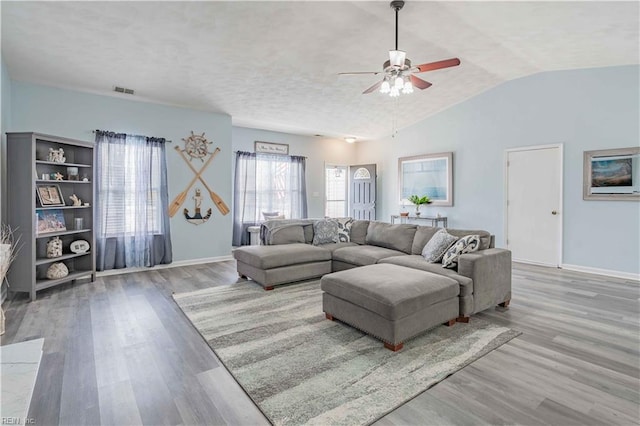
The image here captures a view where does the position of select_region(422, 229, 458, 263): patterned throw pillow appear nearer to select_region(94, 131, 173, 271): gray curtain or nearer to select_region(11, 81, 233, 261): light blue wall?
select_region(11, 81, 233, 261): light blue wall

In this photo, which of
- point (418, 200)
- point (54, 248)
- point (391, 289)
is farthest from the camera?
point (418, 200)

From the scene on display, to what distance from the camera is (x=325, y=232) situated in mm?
5367

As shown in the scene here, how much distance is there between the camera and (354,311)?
2.94 m

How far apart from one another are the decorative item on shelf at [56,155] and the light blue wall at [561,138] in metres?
5.71

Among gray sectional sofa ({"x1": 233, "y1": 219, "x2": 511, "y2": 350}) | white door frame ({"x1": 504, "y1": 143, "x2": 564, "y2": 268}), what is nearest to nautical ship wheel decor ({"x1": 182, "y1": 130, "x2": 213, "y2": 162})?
gray sectional sofa ({"x1": 233, "y1": 219, "x2": 511, "y2": 350})

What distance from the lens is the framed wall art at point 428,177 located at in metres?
7.04

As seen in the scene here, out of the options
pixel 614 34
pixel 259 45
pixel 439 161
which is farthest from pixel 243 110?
pixel 614 34

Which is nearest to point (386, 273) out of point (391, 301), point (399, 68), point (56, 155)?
point (391, 301)

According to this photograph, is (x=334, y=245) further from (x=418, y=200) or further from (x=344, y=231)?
(x=418, y=200)

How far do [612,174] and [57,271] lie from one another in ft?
25.9

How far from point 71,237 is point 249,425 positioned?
4.33 meters

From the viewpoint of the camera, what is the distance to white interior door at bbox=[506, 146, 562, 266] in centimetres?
559

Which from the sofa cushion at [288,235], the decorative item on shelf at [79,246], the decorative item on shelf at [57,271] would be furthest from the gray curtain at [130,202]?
the sofa cushion at [288,235]

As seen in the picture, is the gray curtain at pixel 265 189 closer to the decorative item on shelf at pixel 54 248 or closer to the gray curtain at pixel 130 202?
Answer: the gray curtain at pixel 130 202
